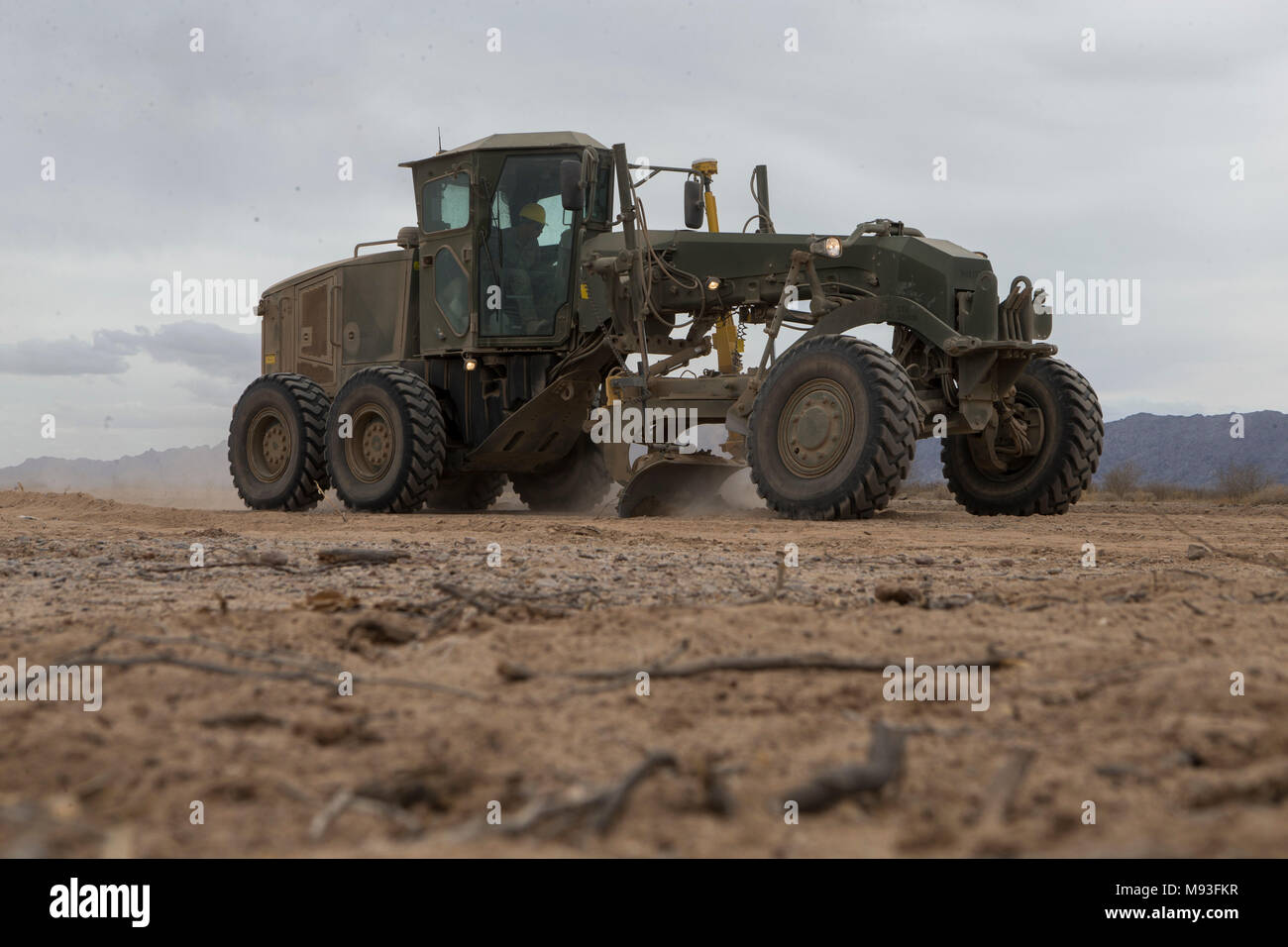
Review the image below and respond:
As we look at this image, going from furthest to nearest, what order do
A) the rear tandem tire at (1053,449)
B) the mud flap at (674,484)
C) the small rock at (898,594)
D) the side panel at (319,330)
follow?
the side panel at (319,330)
the mud flap at (674,484)
the rear tandem tire at (1053,449)
the small rock at (898,594)

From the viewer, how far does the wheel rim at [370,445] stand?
11109 mm

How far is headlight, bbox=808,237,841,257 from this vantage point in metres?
8.84

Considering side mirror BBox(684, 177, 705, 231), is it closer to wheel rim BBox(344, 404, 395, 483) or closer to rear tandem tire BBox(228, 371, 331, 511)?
wheel rim BBox(344, 404, 395, 483)

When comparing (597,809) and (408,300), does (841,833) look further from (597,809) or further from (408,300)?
(408,300)

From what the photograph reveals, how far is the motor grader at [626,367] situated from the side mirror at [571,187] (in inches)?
0.7

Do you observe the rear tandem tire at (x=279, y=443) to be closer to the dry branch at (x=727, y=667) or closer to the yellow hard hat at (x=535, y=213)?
the yellow hard hat at (x=535, y=213)

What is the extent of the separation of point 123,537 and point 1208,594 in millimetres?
5846

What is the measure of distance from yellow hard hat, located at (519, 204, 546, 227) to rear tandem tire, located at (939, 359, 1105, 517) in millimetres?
4178

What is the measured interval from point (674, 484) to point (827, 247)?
2.37 meters

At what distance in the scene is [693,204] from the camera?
33.6 ft

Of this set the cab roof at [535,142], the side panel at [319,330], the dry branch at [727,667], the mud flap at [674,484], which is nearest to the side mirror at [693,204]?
the cab roof at [535,142]

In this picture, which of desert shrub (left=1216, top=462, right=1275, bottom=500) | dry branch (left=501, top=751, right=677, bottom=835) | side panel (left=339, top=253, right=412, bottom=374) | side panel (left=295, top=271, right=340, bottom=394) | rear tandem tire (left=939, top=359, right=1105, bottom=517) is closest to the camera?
dry branch (left=501, top=751, right=677, bottom=835)

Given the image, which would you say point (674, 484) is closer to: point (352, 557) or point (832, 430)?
point (832, 430)
